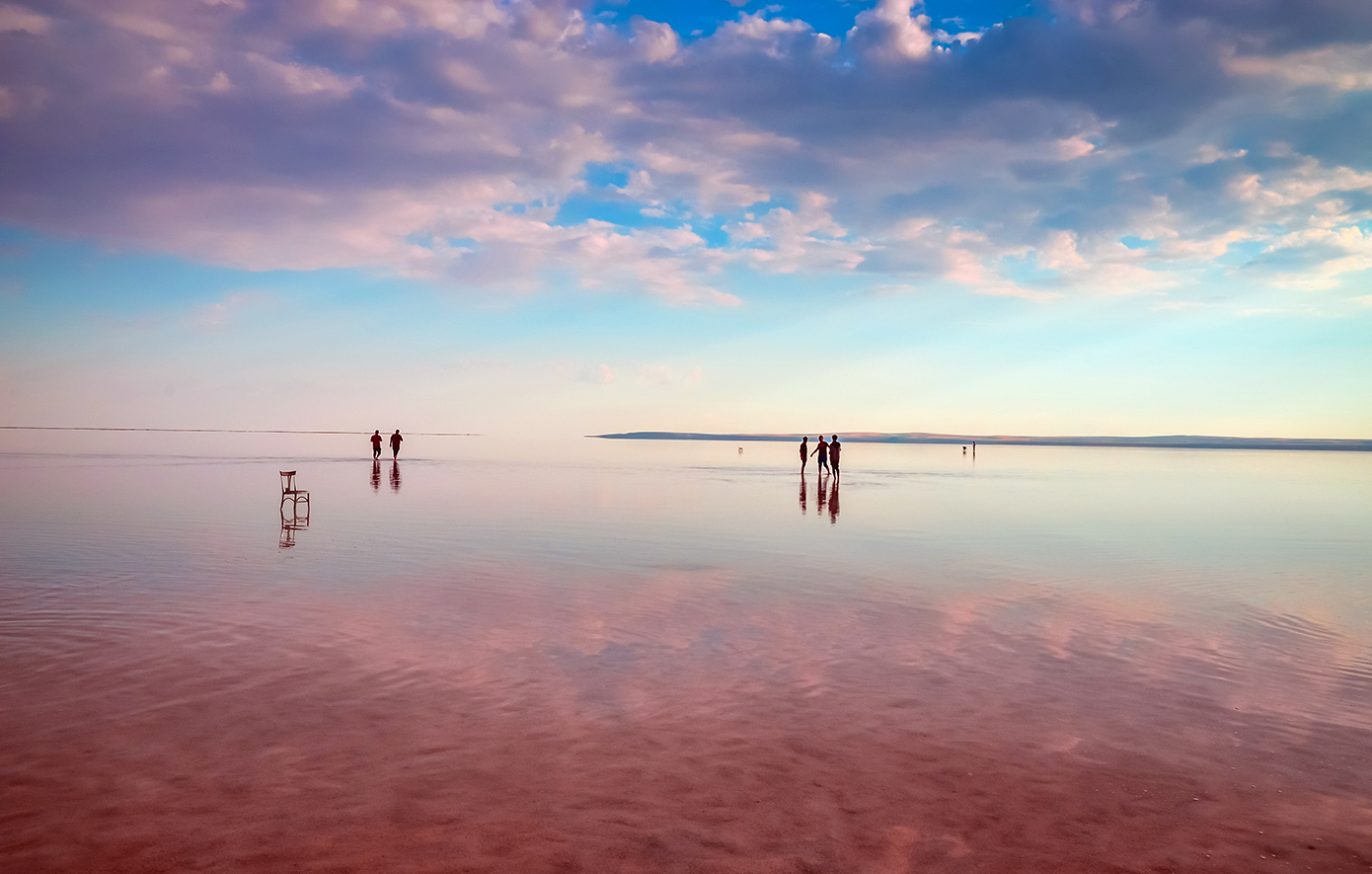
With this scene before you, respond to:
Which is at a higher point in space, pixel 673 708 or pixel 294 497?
pixel 294 497

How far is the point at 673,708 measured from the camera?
25.7 feet

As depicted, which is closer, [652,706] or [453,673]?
[652,706]

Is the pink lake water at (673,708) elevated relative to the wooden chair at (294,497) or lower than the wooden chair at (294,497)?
lower

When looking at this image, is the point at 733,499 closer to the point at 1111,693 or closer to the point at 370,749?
the point at 1111,693

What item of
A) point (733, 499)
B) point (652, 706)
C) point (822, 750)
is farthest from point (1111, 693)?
point (733, 499)

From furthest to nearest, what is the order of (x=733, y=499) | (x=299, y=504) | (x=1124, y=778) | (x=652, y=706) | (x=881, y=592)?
(x=733, y=499), (x=299, y=504), (x=881, y=592), (x=652, y=706), (x=1124, y=778)

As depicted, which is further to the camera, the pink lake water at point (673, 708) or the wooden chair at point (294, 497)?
the wooden chair at point (294, 497)

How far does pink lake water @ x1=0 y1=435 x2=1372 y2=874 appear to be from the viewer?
17.6ft

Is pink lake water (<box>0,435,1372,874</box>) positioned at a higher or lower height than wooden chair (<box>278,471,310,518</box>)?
lower

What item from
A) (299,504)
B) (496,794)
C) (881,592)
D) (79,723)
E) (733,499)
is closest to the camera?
(496,794)

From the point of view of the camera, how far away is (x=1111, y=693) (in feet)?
27.8

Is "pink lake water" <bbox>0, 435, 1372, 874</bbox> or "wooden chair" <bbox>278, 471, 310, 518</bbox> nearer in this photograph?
"pink lake water" <bbox>0, 435, 1372, 874</bbox>

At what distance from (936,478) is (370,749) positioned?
43096 millimetres

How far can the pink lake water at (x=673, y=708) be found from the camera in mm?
5371
